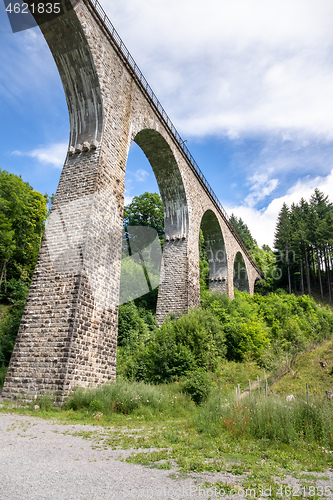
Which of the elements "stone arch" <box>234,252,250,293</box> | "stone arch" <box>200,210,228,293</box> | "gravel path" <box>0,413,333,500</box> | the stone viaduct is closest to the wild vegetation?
"gravel path" <box>0,413,333,500</box>

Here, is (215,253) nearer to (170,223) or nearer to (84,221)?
(170,223)

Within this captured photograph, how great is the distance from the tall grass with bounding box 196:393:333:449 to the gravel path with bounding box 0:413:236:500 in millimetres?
2073

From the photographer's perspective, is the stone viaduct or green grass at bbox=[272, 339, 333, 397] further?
green grass at bbox=[272, 339, 333, 397]

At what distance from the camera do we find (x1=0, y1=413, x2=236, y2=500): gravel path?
103 inches

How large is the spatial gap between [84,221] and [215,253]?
16.2 meters

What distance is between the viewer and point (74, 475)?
3021mm

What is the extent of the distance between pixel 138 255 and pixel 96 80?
17860mm

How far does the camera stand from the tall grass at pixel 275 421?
484 centimetres

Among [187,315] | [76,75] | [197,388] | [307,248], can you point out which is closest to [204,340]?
[187,315]

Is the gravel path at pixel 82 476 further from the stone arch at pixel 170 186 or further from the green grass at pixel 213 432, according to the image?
the stone arch at pixel 170 186

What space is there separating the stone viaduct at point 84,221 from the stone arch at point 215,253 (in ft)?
30.9

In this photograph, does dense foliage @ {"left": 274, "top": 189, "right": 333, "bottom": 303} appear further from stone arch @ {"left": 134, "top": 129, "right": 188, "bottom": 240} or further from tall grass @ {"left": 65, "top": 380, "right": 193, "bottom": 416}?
tall grass @ {"left": 65, "top": 380, "right": 193, "bottom": 416}

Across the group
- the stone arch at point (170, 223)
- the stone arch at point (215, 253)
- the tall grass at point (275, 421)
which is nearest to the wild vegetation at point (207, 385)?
the tall grass at point (275, 421)

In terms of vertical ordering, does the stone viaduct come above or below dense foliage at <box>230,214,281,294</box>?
below
